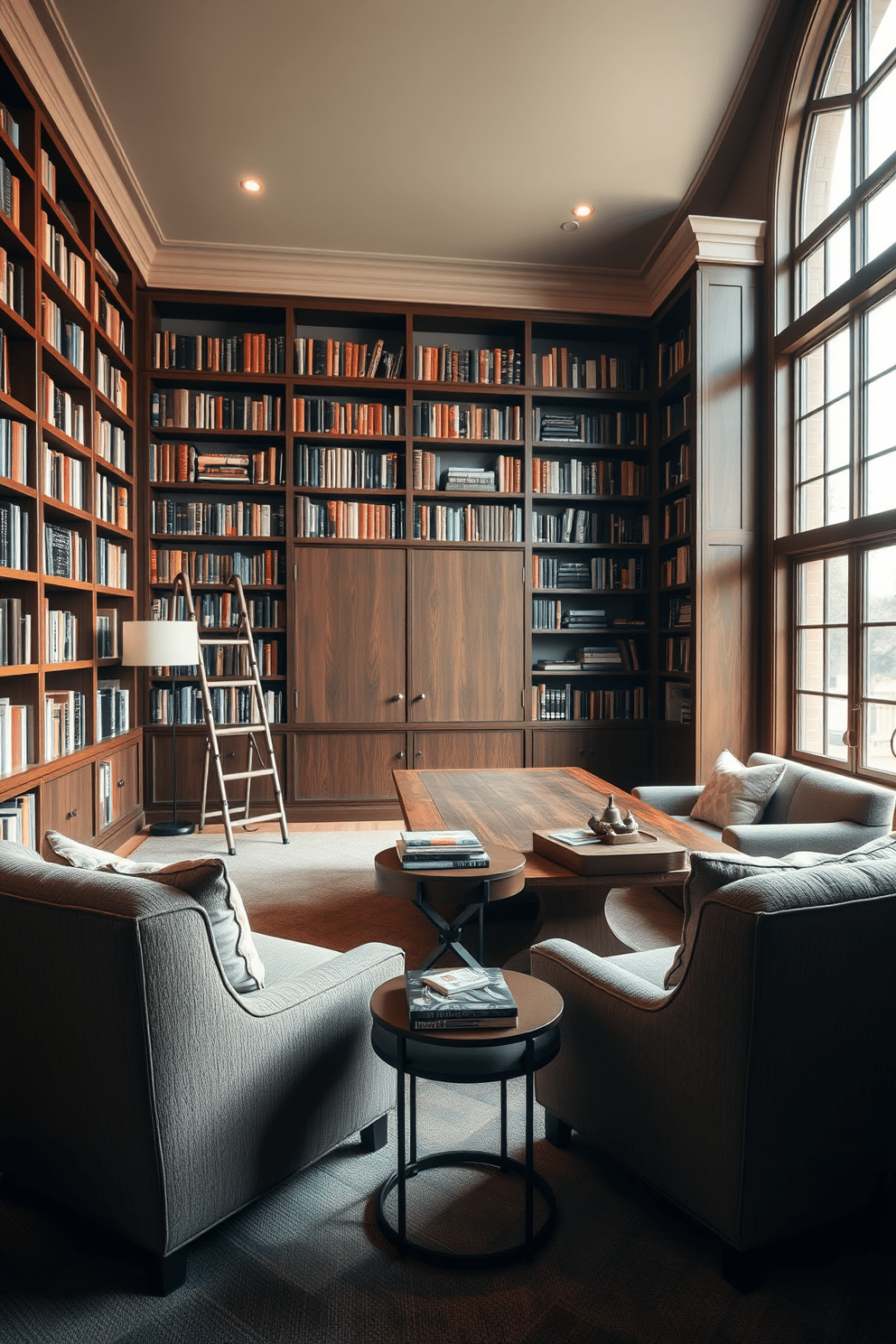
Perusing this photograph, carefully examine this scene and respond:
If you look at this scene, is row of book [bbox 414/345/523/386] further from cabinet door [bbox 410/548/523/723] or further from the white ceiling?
cabinet door [bbox 410/548/523/723]

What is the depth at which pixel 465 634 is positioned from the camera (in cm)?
538

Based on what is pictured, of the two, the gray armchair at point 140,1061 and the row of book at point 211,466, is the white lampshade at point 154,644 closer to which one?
the row of book at point 211,466

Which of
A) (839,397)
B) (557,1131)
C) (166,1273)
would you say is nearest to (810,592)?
(839,397)

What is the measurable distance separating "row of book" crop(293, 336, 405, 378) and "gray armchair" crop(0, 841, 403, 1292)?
14.0 ft

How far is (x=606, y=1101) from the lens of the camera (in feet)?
5.25

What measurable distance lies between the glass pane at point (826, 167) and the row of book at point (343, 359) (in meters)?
2.43

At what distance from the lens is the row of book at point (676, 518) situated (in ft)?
16.1

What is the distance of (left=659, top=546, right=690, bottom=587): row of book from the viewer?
4.93 metres

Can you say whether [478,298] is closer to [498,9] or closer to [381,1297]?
[498,9]

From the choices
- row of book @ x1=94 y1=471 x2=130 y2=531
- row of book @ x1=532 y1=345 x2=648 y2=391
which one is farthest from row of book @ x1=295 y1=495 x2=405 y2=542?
row of book @ x1=532 y1=345 x2=648 y2=391

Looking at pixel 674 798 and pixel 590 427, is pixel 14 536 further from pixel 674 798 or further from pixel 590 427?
pixel 590 427

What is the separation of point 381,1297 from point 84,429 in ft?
12.7

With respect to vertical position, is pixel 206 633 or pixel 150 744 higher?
pixel 206 633

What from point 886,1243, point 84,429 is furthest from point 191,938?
point 84,429
